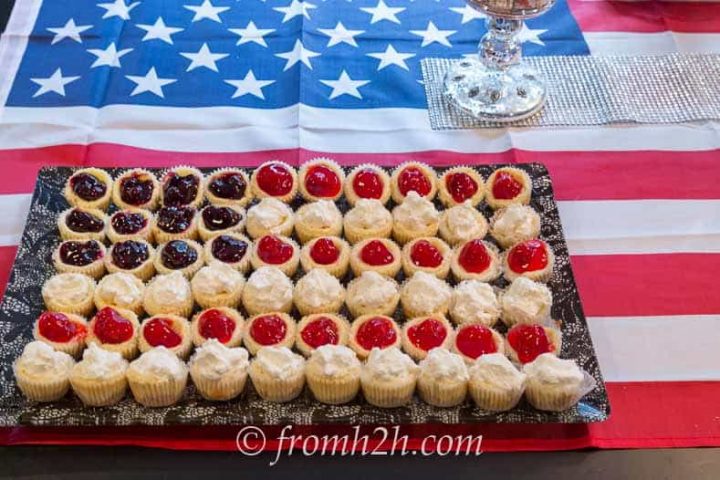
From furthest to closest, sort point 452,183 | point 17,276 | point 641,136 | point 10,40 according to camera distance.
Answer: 1. point 10,40
2. point 641,136
3. point 452,183
4. point 17,276

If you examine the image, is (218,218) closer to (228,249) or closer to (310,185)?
(228,249)

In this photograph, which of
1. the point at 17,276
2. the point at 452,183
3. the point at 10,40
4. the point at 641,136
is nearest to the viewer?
the point at 17,276

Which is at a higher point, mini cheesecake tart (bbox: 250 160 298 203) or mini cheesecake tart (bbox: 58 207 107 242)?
mini cheesecake tart (bbox: 250 160 298 203)

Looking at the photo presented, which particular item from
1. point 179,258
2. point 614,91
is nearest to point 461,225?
point 179,258

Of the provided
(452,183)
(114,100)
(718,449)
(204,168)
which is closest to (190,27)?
(114,100)

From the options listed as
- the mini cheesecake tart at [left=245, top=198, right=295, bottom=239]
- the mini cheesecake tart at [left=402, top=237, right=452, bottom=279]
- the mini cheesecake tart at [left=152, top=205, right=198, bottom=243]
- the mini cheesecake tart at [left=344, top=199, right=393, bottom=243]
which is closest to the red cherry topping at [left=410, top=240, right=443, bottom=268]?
the mini cheesecake tart at [left=402, top=237, right=452, bottom=279]

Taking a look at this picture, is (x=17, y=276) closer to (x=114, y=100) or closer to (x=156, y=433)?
(x=156, y=433)

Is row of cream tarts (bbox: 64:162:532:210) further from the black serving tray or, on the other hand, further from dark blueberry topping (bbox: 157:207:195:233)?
the black serving tray

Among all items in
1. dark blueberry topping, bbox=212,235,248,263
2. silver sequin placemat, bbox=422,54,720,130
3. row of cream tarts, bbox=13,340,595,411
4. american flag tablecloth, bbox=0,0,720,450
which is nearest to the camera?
row of cream tarts, bbox=13,340,595,411
